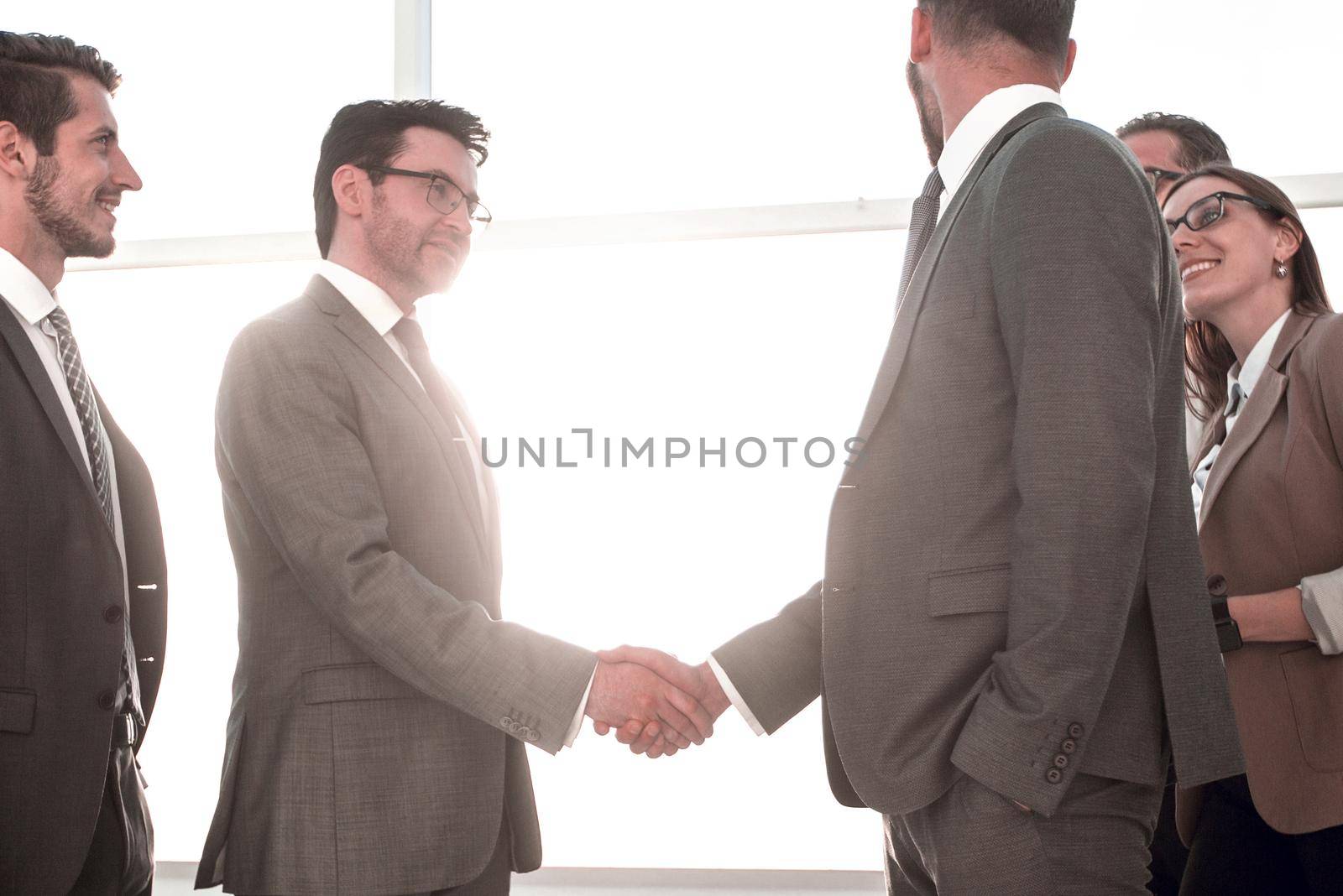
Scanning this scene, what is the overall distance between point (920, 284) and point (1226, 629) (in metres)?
0.82

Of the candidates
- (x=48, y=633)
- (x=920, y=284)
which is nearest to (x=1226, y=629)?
(x=920, y=284)

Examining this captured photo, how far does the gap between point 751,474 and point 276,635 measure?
1.69 m

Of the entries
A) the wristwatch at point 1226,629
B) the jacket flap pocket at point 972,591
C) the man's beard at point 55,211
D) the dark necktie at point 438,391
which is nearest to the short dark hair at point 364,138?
the dark necktie at point 438,391

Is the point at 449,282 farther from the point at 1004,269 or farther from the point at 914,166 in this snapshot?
the point at 914,166

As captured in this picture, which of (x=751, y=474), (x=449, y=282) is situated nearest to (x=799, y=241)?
(x=751, y=474)

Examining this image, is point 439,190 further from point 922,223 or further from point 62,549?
point 922,223

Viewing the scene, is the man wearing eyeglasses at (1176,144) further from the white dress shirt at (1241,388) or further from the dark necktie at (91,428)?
the dark necktie at (91,428)

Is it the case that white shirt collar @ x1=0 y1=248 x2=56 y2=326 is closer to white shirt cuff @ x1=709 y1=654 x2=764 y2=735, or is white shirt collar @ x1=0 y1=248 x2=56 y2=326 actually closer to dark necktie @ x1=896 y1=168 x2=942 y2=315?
white shirt cuff @ x1=709 y1=654 x2=764 y2=735

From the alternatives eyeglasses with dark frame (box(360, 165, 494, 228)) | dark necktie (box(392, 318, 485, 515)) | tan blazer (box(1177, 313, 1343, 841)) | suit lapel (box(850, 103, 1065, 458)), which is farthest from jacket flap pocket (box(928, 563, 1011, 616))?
eyeglasses with dark frame (box(360, 165, 494, 228))

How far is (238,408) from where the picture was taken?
5.89 feet

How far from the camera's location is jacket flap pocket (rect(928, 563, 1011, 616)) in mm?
1271

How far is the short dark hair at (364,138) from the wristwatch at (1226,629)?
1.74 meters

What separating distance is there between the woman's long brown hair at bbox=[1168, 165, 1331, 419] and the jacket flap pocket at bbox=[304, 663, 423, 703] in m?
1.60

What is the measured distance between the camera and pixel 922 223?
61.8 inches
